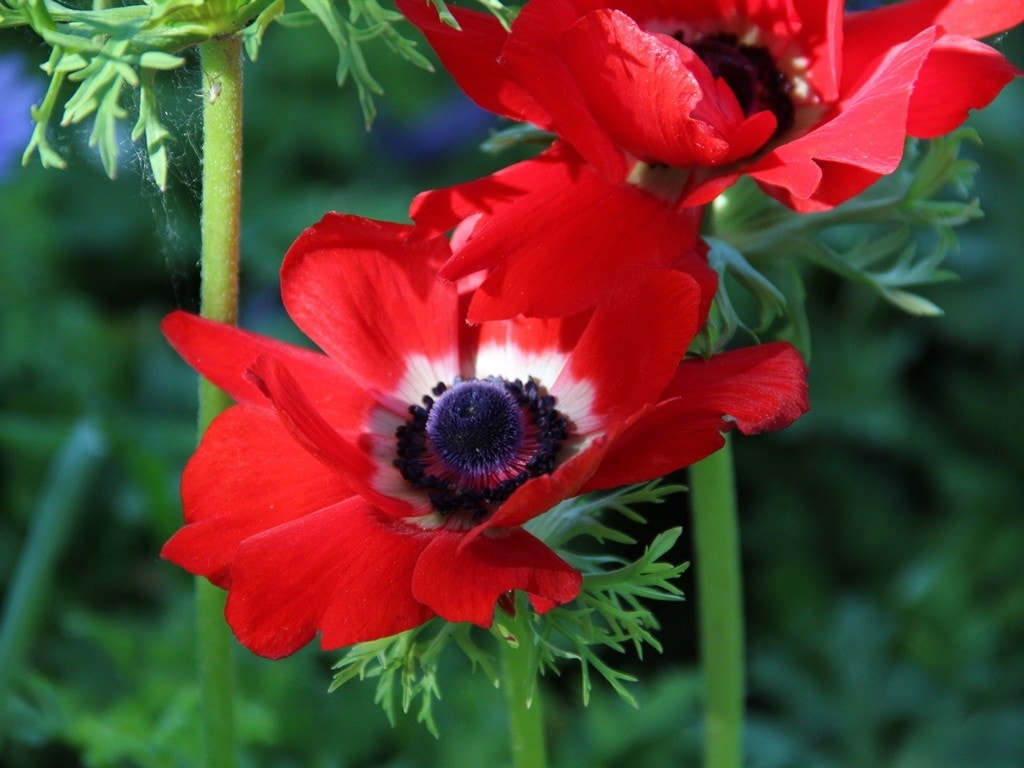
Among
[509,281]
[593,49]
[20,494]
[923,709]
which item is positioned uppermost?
[593,49]

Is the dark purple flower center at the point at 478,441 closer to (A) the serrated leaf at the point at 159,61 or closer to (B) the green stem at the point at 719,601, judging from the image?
(B) the green stem at the point at 719,601

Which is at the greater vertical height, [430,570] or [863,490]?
[430,570]

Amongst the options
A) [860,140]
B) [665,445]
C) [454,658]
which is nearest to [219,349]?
[665,445]

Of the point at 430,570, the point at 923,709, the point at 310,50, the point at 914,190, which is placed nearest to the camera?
the point at 430,570

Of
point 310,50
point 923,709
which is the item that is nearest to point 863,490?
point 923,709

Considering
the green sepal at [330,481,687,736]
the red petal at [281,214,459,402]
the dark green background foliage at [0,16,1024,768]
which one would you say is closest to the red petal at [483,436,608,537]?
the green sepal at [330,481,687,736]

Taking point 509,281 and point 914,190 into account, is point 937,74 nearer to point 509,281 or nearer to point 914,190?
point 914,190
